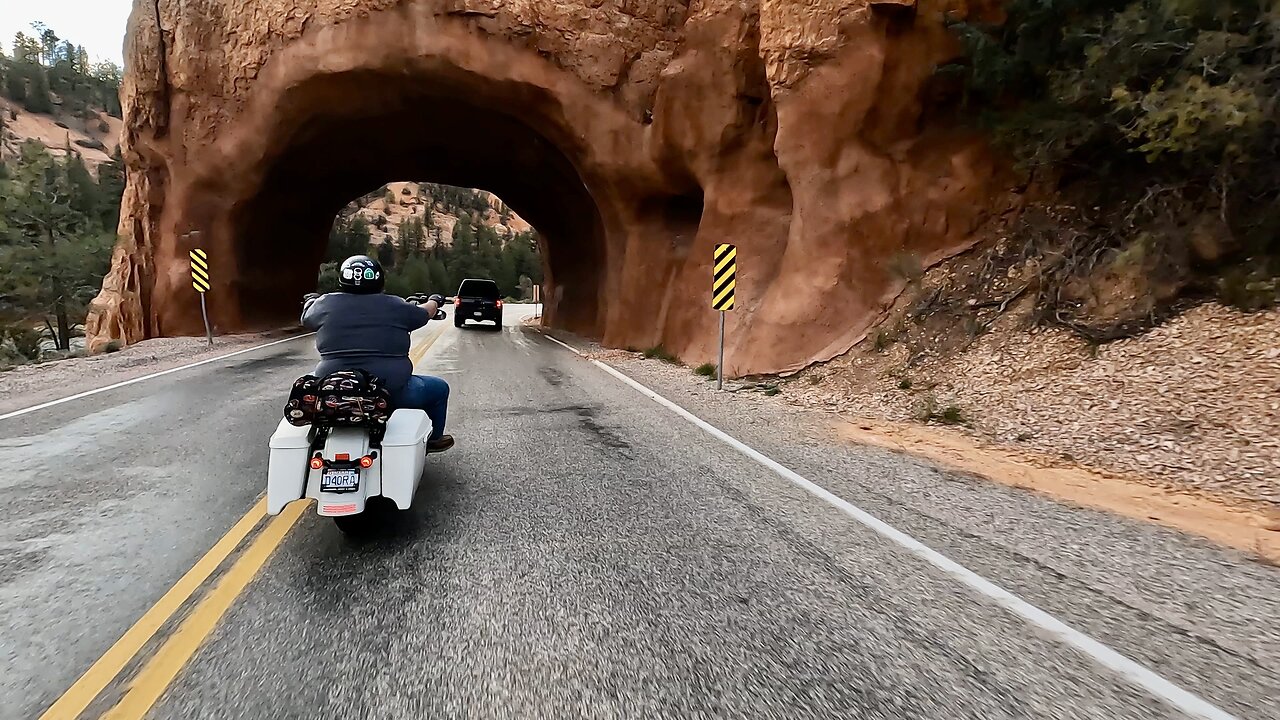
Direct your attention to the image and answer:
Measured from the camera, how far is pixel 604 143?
A: 2139 cm

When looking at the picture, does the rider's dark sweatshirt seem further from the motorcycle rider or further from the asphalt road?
the asphalt road

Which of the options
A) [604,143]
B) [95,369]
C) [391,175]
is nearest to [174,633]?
[95,369]

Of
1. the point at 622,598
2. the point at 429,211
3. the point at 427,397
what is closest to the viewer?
the point at 622,598

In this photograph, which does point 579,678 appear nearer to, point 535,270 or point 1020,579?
point 1020,579

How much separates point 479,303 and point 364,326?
2584 centimetres

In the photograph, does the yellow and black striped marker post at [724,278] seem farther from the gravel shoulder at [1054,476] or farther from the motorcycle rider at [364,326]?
the motorcycle rider at [364,326]

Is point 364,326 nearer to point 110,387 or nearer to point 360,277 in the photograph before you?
point 360,277

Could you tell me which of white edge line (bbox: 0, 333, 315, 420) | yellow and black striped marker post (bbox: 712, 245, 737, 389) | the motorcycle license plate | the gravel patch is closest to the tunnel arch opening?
white edge line (bbox: 0, 333, 315, 420)

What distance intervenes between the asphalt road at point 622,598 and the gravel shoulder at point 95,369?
215 inches

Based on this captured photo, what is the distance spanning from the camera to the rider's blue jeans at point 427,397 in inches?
207

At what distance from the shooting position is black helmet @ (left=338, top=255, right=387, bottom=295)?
4906mm

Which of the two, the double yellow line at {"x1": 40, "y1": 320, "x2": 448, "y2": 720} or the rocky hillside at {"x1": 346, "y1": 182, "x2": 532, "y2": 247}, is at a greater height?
the rocky hillside at {"x1": 346, "y1": 182, "x2": 532, "y2": 247}

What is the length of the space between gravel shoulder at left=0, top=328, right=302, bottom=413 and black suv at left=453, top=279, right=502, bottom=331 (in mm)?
9999

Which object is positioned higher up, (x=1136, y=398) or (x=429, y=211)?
(x=429, y=211)
